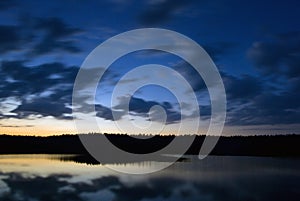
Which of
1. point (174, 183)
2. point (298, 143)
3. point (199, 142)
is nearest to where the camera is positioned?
point (174, 183)

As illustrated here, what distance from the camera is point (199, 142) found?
6363 inches

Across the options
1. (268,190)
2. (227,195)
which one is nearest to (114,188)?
(227,195)

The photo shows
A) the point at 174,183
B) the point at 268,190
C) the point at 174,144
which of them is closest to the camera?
the point at 268,190

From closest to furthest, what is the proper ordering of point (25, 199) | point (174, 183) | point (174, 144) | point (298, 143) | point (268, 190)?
point (25, 199) → point (268, 190) → point (174, 183) → point (298, 143) → point (174, 144)

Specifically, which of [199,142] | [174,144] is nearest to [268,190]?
[199,142]

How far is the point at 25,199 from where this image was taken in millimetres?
18516

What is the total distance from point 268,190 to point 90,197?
11.1m

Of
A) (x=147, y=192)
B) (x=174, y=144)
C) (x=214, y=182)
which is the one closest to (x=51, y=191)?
(x=147, y=192)

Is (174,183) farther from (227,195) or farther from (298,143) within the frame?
(298,143)

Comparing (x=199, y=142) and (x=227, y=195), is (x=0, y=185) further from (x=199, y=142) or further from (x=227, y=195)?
(x=199, y=142)

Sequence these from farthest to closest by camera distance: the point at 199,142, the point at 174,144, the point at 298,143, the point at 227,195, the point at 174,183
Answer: the point at 174,144
the point at 199,142
the point at 298,143
the point at 174,183
the point at 227,195

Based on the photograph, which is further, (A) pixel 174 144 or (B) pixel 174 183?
(A) pixel 174 144

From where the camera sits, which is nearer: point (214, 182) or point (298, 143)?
point (214, 182)

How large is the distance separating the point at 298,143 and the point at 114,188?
10817 cm
